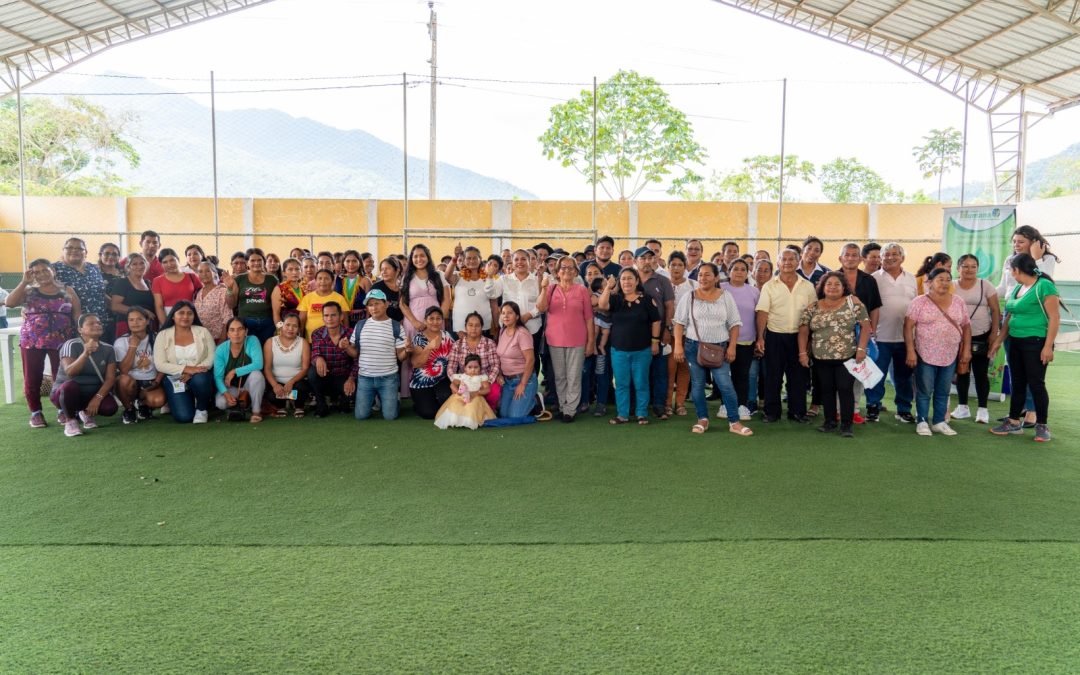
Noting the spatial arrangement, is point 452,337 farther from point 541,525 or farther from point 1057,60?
point 1057,60

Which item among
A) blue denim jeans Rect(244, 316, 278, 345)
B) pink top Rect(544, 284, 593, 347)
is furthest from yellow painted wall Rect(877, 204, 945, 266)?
blue denim jeans Rect(244, 316, 278, 345)

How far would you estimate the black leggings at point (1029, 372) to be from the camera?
17.8 feet

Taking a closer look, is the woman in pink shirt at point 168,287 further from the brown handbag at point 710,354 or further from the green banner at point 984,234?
the green banner at point 984,234

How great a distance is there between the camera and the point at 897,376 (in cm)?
623

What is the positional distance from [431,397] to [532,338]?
3.46 ft

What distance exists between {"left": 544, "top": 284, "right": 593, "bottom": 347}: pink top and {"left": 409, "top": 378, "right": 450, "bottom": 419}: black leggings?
1073 millimetres

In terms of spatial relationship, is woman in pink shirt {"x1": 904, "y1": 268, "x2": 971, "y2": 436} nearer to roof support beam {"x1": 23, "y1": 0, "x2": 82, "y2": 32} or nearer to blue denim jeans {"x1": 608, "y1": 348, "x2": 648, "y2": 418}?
blue denim jeans {"x1": 608, "y1": 348, "x2": 648, "y2": 418}

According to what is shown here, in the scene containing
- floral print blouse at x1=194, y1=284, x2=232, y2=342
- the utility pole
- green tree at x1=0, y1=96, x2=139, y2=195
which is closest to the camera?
floral print blouse at x1=194, y1=284, x2=232, y2=342

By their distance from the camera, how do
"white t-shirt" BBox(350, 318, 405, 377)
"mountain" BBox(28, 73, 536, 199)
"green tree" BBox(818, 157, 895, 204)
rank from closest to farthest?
"white t-shirt" BBox(350, 318, 405, 377), "green tree" BBox(818, 157, 895, 204), "mountain" BBox(28, 73, 536, 199)

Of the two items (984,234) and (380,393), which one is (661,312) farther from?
(984,234)

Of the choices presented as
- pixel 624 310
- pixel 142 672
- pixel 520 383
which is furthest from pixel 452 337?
pixel 142 672

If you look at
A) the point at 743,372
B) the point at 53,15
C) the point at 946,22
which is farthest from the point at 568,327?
the point at 53,15

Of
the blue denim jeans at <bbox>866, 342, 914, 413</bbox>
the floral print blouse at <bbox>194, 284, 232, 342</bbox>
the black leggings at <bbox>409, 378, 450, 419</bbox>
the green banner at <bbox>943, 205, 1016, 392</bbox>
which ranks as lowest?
the black leggings at <bbox>409, 378, 450, 419</bbox>

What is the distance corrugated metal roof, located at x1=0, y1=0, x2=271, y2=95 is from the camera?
44.2 ft
